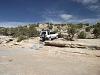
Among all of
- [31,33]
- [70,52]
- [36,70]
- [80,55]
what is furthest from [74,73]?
[31,33]

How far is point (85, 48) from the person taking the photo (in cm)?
2261

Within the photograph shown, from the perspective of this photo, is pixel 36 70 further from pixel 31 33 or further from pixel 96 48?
pixel 31 33

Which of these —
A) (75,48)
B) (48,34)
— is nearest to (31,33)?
(48,34)

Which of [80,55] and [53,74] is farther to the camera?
[80,55]

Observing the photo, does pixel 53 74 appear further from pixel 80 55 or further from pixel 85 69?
pixel 80 55

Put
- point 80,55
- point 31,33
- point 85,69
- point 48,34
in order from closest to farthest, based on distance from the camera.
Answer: point 85,69
point 80,55
point 48,34
point 31,33

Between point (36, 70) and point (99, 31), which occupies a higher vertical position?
point (99, 31)

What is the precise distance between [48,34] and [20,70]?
69.9 feet

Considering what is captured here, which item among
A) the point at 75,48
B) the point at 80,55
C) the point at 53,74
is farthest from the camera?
the point at 75,48

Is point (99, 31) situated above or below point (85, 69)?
above

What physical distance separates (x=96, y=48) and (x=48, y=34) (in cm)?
1485

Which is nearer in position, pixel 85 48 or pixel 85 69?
pixel 85 69

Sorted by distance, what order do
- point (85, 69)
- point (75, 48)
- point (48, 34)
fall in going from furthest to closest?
point (48, 34)
point (75, 48)
point (85, 69)

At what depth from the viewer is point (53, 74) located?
12805 millimetres
